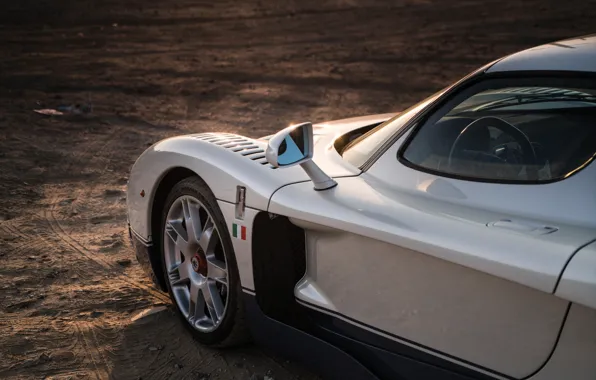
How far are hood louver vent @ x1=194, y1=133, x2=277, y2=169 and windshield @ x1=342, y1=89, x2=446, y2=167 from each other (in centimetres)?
36

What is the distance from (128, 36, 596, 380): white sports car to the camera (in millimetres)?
2180

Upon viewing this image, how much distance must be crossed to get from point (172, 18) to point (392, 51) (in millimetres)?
7549

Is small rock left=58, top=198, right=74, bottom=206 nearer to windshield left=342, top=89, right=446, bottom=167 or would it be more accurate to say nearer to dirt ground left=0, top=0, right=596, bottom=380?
dirt ground left=0, top=0, right=596, bottom=380

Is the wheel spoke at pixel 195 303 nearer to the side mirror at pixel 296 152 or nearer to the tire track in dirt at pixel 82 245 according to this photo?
the tire track in dirt at pixel 82 245

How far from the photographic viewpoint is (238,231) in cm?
314

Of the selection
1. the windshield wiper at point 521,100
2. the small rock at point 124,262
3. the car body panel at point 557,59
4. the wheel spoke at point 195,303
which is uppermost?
the car body panel at point 557,59

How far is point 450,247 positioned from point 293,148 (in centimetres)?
75

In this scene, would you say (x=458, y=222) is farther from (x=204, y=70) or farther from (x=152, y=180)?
(x=204, y=70)

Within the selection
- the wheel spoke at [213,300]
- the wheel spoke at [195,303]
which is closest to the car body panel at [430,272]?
the wheel spoke at [213,300]

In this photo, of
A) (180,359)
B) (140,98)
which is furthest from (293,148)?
(140,98)

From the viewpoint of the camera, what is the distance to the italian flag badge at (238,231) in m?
3.11

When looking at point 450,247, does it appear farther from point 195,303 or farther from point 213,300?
point 195,303

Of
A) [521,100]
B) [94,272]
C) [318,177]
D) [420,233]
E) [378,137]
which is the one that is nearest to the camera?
[420,233]

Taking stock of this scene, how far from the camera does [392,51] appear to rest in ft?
44.4
